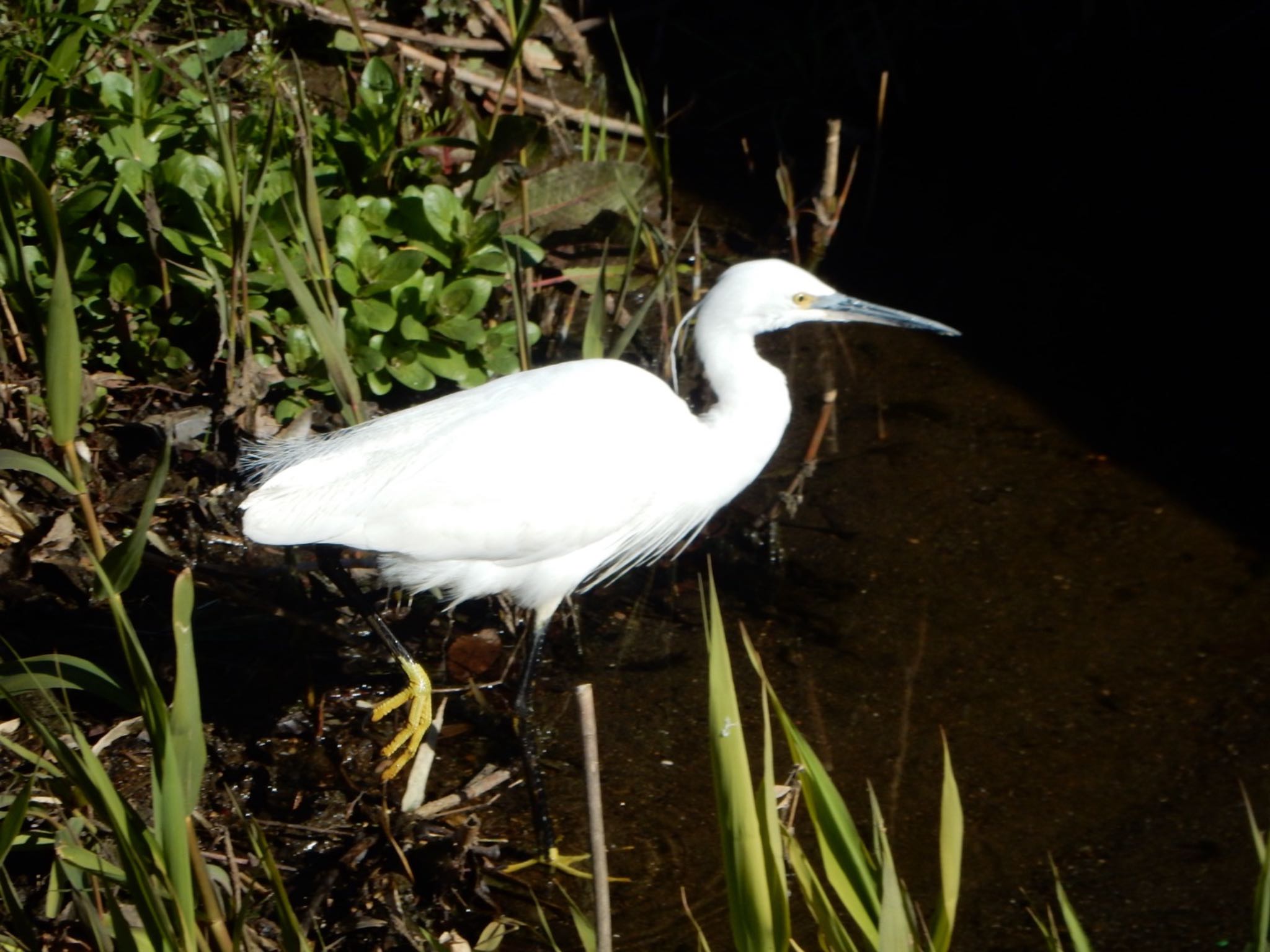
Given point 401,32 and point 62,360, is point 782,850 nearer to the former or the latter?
point 62,360

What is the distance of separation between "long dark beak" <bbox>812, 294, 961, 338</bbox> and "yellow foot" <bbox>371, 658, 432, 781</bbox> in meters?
1.17

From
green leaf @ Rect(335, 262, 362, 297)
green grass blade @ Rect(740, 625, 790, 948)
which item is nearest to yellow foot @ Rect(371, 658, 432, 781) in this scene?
green leaf @ Rect(335, 262, 362, 297)

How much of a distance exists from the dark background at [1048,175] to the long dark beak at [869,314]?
904 mm

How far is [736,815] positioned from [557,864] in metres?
1.22

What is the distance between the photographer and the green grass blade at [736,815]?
1.29m

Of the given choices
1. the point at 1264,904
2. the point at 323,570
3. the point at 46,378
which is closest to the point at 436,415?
the point at 323,570

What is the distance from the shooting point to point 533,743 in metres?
2.73

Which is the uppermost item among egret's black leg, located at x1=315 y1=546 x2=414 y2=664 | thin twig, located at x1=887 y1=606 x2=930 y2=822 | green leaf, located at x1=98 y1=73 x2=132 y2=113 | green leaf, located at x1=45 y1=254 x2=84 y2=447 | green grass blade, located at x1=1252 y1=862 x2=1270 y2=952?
green leaf, located at x1=45 y1=254 x2=84 y2=447

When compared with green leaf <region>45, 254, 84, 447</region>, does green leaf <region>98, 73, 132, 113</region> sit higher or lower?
lower

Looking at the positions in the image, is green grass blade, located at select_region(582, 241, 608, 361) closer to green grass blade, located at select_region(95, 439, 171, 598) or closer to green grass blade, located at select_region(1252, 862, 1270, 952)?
green grass blade, located at select_region(95, 439, 171, 598)

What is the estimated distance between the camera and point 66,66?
3.11 metres

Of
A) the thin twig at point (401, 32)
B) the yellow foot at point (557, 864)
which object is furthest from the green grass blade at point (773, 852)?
the thin twig at point (401, 32)

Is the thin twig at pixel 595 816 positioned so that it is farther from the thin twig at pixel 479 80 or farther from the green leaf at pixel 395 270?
the thin twig at pixel 479 80

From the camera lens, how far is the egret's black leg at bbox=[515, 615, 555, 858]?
8.20 feet
